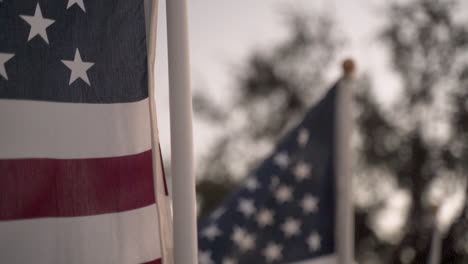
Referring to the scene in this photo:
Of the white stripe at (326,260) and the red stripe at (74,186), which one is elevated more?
the red stripe at (74,186)

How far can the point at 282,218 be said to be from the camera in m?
5.71

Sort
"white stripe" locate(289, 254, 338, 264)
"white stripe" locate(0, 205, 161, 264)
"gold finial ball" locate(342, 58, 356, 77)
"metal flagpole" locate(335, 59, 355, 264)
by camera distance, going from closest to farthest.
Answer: "white stripe" locate(0, 205, 161, 264) < "gold finial ball" locate(342, 58, 356, 77) < "metal flagpole" locate(335, 59, 355, 264) < "white stripe" locate(289, 254, 338, 264)

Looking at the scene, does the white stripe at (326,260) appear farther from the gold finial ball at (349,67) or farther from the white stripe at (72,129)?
the white stripe at (72,129)

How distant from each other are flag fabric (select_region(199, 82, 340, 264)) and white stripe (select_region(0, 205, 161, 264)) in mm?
2125

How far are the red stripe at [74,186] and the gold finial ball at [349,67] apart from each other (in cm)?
224

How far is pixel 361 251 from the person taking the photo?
66.7ft

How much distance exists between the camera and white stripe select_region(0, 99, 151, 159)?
10.3ft

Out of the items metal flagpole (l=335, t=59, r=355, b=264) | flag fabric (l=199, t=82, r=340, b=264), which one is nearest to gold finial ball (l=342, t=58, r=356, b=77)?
metal flagpole (l=335, t=59, r=355, b=264)

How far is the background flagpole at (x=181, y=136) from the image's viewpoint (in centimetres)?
336

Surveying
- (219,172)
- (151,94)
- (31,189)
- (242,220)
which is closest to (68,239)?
(31,189)

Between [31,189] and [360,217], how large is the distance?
58.0ft

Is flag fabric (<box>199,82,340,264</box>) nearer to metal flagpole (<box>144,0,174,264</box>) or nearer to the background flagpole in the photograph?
metal flagpole (<box>144,0,174,264</box>)

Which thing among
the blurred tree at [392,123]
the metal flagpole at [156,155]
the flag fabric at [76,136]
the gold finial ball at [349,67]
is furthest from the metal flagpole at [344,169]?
the blurred tree at [392,123]

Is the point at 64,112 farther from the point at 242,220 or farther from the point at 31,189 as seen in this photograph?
the point at 242,220
